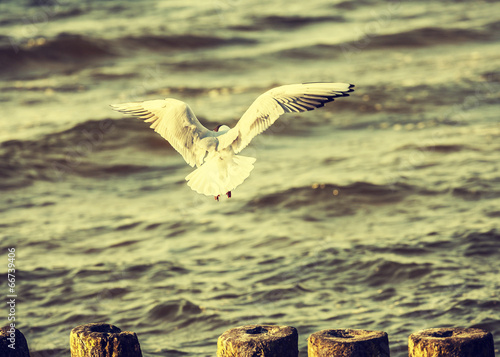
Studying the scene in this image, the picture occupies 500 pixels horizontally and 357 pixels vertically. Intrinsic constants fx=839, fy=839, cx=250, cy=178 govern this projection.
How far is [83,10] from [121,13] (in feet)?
3.27

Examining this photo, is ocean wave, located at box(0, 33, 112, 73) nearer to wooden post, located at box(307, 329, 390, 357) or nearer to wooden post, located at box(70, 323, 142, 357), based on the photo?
wooden post, located at box(70, 323, 142, 357)

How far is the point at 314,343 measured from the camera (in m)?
4.45

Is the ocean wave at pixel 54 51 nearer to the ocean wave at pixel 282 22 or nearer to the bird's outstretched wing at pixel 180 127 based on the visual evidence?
the ocean wave at pixel 282 22

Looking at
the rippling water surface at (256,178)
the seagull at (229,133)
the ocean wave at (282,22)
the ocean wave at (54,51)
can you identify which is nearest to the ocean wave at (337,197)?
the rippling water surface at (256,178)

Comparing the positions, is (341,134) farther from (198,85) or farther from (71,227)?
(71,227)

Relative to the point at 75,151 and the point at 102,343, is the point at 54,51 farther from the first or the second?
the point at 102,343

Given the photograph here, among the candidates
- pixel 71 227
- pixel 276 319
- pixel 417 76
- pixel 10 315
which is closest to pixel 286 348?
pixel 276 319

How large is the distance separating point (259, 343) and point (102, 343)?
0.88 meters

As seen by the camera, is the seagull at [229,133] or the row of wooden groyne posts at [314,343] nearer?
the row of wooden groyne posts at [314,343]

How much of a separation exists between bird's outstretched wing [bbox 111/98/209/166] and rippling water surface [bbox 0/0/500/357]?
2308 millimetres

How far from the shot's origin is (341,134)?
42.9ft

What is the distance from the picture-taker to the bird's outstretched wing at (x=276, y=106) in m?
5.04

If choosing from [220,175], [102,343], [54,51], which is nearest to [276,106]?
[220,175]

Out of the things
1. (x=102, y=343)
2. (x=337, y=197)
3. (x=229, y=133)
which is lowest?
(x=102, y=343)
